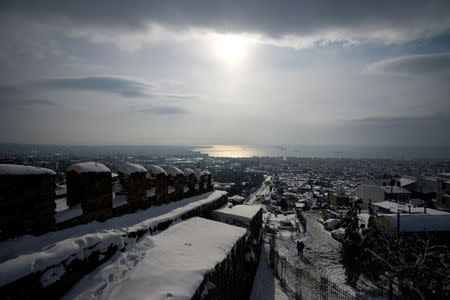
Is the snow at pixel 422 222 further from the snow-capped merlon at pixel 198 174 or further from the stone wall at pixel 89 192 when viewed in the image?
the stone wall at pixel 89 192

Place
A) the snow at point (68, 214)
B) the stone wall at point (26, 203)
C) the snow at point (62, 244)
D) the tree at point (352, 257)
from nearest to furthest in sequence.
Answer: the snow at point (62, 244), the stone wall at point (26, 203), the snow at point (68, 214), the tree at point (352, 257)

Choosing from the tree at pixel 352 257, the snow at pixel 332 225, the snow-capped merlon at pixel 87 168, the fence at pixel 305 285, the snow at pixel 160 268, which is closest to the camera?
the snow at pixel 160 268

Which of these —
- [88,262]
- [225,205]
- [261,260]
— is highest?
[88,262]

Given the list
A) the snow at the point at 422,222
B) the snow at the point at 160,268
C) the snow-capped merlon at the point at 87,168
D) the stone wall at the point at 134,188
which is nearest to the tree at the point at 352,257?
the snow at the point at 422,222

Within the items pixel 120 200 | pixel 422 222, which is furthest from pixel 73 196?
pixel 422 222

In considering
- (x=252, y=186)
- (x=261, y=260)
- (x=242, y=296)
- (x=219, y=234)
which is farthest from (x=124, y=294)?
(x=252, y=186)

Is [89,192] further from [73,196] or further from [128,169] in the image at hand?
[128,169]

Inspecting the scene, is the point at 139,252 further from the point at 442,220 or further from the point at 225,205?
the point at 442,220
